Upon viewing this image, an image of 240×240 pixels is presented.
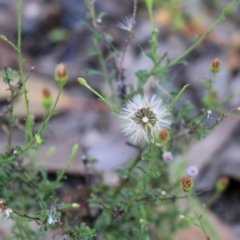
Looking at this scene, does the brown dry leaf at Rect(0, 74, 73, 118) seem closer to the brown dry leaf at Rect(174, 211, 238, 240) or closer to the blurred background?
the blurred background

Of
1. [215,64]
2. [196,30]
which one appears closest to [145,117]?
[215,64]

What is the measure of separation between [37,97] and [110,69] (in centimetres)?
39

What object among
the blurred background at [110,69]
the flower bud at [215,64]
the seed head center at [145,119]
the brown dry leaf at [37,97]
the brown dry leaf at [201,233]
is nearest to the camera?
the seed head center at [145,119]

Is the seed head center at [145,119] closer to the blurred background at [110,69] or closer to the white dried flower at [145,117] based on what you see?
the white dried flower at [145,117]

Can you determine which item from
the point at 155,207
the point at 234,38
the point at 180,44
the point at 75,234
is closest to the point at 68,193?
the point at 155,207

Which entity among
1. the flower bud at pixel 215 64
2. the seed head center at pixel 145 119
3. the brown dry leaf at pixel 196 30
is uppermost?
the brown dry leaf at pixel 196 30

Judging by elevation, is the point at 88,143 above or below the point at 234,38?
below

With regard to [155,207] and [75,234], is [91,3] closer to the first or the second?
[75,234]

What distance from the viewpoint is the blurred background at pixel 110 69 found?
238 centimetres

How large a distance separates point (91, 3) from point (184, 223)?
2.61 feet

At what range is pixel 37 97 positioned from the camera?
278 centimetres

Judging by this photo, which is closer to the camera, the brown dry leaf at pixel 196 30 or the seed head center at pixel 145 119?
the seed head center at pixel 145 119

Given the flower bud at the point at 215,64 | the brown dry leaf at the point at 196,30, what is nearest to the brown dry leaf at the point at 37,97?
the brown dry leaf at the point at 196,30

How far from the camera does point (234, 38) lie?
10.6 feet
